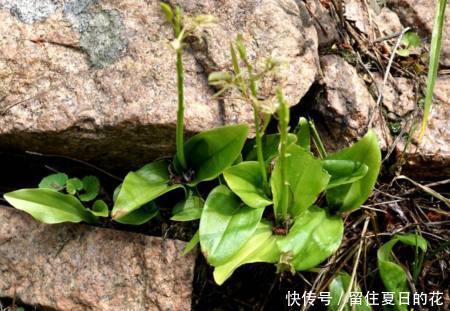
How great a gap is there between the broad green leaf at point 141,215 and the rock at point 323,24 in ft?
3.31

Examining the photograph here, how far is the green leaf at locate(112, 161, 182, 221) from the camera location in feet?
5.99

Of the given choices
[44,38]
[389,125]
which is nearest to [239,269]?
[389,125]

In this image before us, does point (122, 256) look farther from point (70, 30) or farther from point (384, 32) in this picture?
point (384, 32)

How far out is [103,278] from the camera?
199 cm

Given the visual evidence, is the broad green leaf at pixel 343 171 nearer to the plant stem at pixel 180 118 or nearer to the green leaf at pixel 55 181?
the plant stem at pixel 180 118

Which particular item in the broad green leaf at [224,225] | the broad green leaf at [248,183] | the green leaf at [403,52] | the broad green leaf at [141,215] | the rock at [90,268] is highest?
the green leaf at [403,52]

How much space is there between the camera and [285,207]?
1.80m

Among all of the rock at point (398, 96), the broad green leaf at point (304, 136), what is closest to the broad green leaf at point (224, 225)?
the broad green leaf at point (304, 136)

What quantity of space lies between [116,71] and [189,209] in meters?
0.57

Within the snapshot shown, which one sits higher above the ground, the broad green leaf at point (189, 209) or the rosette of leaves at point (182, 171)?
the rosette of leaves at point (182, 171)

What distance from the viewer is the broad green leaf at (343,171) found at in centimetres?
186

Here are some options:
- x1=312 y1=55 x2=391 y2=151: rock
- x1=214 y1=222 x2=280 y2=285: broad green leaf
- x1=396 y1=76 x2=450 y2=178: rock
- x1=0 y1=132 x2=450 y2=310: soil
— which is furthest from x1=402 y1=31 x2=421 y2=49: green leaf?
x1=214 y1=222 x2=280 y2=285: broad green leaf

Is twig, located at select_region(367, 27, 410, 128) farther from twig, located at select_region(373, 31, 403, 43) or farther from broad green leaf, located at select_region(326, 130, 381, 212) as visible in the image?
broad green leaf, located at select_region(326, 130, 381, 212)

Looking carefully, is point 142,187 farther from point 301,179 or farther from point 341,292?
point 341,292
